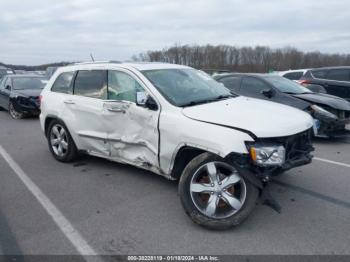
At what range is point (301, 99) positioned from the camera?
7.37 meters

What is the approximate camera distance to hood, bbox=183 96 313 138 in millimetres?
3402

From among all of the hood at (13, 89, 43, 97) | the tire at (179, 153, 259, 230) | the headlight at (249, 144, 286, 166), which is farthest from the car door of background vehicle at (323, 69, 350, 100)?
the hood at (13, 89, 43, 97)

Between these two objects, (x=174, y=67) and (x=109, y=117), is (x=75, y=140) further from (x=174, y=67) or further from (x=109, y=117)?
(x=174, y=67)

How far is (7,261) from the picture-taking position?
302 centimetres

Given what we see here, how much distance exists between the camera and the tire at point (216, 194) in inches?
135

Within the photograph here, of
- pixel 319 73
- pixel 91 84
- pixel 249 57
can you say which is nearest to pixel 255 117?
pixel 91 84

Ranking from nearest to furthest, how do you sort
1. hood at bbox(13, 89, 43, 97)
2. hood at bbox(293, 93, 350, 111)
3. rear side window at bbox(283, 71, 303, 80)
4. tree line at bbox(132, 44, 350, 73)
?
hood at bbox(293, 93, 350, 111) → hood at bbox(13, 89, 43, 97) → rear side window at bbox(283, 71, 303, 80) → tree line at bbox(132, 44, 350, 73)

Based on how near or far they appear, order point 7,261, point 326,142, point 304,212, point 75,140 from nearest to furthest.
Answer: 1. point 7,261
2. point 304,212
3. point 75,140
4. point 326,142

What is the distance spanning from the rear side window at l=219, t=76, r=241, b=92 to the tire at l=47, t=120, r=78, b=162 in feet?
15.0

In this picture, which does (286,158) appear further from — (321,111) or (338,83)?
(338,83)

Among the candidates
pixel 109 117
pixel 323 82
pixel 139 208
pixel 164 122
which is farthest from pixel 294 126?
pixel 323 82

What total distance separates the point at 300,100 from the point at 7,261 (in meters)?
6.35

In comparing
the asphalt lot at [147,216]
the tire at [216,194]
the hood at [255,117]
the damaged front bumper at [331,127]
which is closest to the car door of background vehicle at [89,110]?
the asphalt lot at [147,216]

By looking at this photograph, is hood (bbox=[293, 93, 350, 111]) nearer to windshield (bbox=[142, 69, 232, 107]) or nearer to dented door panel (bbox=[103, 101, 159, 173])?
windshield (bbox=[142, 69, 232, 107])
